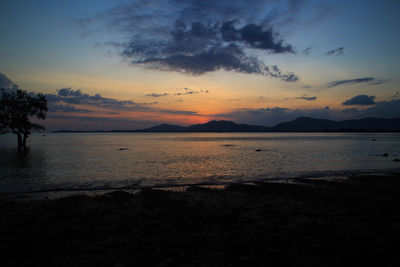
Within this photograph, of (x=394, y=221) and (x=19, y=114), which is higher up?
(x=19, y=114)

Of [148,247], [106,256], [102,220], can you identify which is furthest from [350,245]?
[102,220]

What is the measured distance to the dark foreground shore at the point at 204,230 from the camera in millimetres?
6645

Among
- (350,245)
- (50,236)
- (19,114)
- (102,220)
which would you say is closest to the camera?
(350,245)

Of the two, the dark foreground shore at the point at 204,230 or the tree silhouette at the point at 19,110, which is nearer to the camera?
the dark foreground shore at the point at 204,230

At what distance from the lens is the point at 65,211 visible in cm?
1171

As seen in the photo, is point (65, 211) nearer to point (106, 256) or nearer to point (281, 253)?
point (106, 256)

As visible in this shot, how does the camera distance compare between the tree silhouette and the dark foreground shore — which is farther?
the tree silhouette

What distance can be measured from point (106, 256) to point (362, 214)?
36.9ft

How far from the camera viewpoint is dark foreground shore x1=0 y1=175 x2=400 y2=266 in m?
6.64

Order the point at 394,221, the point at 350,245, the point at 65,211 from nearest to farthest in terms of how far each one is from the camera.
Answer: the point at 350,245 → the point at 394,221 → the point at 65,211

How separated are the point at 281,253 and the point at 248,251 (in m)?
0.99

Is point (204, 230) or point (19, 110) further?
point (19, 110)

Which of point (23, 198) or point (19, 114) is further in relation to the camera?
point (19, 114)

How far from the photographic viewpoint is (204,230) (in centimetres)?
897
